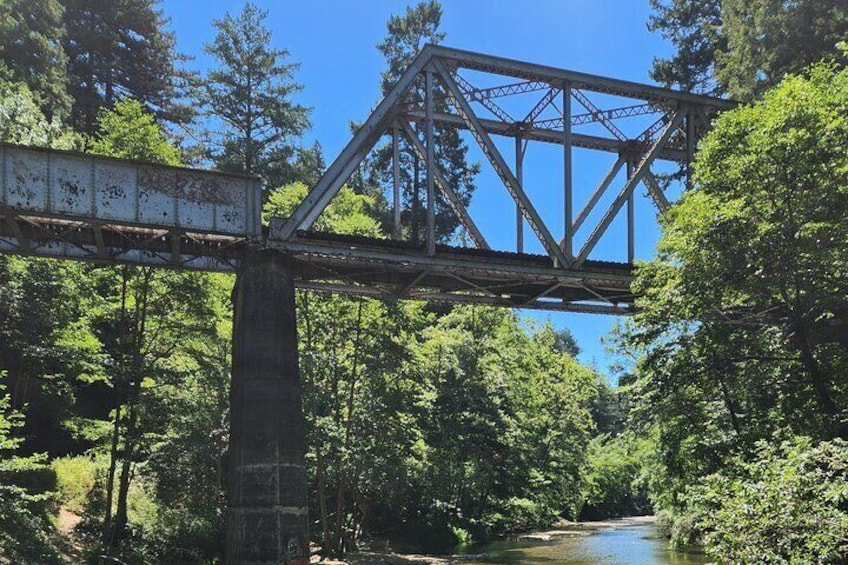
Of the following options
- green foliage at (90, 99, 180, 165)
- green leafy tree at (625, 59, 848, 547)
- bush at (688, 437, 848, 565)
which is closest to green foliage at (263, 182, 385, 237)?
green foliage at (90, 99, 180, 165)

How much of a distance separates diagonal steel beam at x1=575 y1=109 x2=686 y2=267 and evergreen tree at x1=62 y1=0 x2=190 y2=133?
3042 cm

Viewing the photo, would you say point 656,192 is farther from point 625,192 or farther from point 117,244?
point 117,244

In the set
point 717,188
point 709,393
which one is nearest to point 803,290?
point 717,188

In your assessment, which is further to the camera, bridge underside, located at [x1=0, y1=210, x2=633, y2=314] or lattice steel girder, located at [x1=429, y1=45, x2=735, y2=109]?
lattice steel girder, located at [x1=429, y1=45, x2=735, y2=109]

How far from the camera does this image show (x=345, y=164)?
19.1 metres

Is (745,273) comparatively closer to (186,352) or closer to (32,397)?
(186,352)

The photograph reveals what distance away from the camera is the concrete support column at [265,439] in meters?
15.3

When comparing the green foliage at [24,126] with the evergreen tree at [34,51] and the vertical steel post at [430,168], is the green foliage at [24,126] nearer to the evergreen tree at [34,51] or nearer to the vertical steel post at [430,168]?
the evergreen tree at [34,51]

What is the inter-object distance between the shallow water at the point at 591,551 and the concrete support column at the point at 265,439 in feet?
44.9

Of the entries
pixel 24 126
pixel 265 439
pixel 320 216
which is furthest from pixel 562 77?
pixel 24 126

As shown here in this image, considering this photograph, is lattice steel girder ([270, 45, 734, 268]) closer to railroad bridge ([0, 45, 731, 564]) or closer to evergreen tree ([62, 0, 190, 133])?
railroad bridge ([0, 45, 731, 564])

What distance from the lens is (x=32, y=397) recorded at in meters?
26.2

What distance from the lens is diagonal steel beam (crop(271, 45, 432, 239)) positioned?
18.2m

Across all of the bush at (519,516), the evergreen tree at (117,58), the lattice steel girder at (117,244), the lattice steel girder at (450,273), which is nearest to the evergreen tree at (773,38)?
the lattice steel girder at (450,273)
